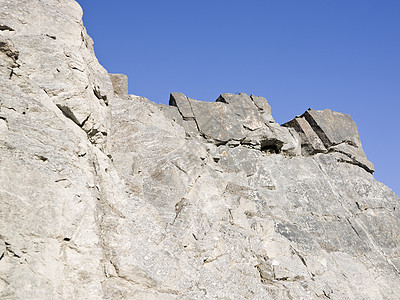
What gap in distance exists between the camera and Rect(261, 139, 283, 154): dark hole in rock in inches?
836

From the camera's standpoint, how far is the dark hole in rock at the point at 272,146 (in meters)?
21.2

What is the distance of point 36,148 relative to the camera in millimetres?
8336

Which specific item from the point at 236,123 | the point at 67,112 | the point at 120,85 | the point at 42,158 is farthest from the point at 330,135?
the point at 42,158

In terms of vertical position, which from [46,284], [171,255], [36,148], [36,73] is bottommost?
[46,284]

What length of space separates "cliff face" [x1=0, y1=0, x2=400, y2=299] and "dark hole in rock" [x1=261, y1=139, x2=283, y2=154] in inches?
2.7

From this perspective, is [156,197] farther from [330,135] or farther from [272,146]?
[330,135]

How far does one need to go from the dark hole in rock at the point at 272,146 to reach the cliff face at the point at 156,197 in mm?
69

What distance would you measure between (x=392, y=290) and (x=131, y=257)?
1222cm

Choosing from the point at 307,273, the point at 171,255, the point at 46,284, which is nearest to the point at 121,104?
the point at 171,255

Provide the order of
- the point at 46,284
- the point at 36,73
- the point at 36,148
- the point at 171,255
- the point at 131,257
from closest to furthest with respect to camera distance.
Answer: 1. the point at 46,284
2. the point at 36,148
3. the point at 131,257
4. the point at 171,255
5. the point at 36,73

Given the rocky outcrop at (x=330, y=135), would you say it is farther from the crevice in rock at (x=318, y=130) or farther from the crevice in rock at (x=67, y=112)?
the crevice in rock at (x=67, y=112)

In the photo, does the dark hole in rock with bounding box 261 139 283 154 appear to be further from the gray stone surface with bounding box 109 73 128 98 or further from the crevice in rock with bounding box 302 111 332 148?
the gray stone surface with bounding box 109 73 128 98

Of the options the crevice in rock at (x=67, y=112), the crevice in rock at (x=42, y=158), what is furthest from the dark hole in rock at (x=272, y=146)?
the crevice in rock at (x=42, y=158)

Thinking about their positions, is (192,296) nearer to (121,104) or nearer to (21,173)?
(21,173)
